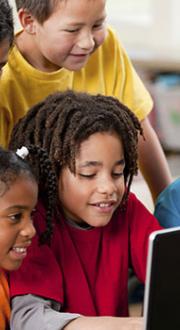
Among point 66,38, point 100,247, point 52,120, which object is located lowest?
point 100,247

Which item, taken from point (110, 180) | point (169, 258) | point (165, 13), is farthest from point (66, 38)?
point (165, 13)

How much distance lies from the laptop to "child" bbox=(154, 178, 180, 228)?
0.42 m

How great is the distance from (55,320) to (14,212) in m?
0.17

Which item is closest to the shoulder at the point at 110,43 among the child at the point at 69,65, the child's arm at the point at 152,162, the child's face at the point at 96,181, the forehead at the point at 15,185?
the child at the point at 69,65

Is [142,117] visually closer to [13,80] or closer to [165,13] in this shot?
[13,80]

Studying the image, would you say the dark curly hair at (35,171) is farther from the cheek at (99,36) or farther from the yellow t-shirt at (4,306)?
the cheek at (99,36)

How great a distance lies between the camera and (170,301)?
35.9 inches

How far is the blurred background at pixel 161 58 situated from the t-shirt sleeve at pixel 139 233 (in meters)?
1.66

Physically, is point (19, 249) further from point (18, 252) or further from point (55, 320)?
point (55, 320)

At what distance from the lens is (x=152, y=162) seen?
1.55m

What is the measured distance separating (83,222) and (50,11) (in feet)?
1.18

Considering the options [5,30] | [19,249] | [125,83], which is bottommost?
[19,249]

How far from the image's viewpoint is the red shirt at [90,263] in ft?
3.73

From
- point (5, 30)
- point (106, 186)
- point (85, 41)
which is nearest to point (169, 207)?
point (106, 186)
